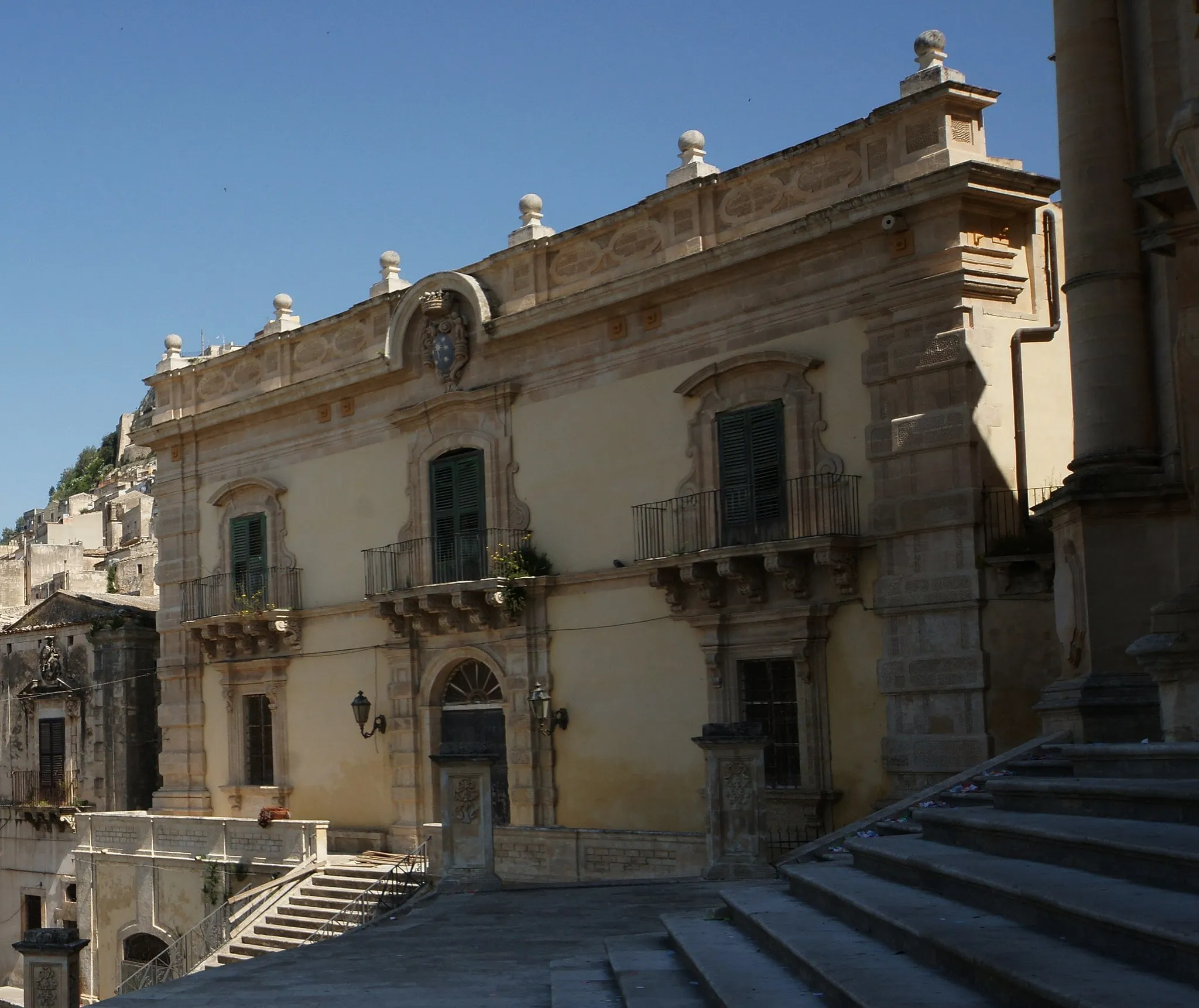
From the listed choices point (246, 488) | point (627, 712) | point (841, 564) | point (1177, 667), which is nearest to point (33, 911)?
point (246, 488)

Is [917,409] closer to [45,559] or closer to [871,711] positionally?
[871,711]

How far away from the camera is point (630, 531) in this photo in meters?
19.9

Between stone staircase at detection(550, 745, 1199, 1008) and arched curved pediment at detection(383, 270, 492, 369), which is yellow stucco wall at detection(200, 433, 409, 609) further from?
stone staircase at detection(550, 745, 1199, 1008)

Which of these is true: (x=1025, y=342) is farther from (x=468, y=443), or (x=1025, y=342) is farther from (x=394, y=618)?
(x=394, y=618)

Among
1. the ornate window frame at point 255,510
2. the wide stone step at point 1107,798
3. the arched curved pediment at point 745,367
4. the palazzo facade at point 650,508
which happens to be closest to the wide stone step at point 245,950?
the palazzo facade at point 650,508

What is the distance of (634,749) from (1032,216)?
26.0 ft

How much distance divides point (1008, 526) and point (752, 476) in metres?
3.24

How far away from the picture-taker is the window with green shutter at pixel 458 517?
21.8 metres

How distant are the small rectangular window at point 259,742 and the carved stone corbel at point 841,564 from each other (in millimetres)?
11430

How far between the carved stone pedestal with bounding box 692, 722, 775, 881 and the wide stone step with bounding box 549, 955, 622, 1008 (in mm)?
3625

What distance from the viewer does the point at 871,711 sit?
17.2 metres

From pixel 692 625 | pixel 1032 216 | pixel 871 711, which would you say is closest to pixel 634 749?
pixel 692 625

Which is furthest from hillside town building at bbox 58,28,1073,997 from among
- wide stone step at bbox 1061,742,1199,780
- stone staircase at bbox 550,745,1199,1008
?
wide stone step at bbox 1061,742,1199,780

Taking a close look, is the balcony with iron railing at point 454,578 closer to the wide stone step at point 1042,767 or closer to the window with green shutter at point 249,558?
the window with green shutter at point 249,558
